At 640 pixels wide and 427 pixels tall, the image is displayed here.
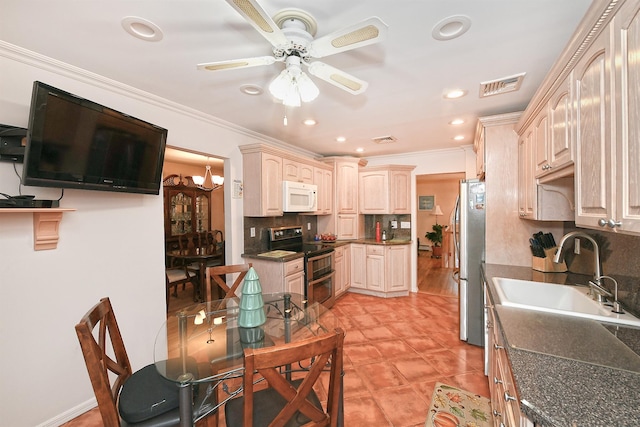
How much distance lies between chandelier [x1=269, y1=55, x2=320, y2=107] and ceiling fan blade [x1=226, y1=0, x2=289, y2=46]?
4.9 inches

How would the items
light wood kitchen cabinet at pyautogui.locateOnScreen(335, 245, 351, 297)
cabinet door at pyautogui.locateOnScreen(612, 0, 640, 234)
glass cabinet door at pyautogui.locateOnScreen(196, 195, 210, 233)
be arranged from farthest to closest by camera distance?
glass cabinet door at pyautogui.locateOnScreen(196, 195, 210, 233), light wood kitchen cabinet at pyautogui.locateOnScreen(335, 245, 351, 297), cabinet door at pyautogui.locateOnScreen(612, 0, 640, 234)

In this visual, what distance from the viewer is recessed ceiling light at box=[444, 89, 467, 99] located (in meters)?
2.25

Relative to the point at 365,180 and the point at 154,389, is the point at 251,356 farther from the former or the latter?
the point at 365,180

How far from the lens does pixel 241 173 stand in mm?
3285

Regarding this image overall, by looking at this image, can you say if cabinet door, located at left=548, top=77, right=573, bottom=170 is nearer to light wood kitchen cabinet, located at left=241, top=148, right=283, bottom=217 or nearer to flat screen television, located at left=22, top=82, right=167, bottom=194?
light wood kitchen cabinet, located at left=241, top=148, right=283, bottom=217

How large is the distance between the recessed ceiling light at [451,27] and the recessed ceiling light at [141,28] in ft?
5.11

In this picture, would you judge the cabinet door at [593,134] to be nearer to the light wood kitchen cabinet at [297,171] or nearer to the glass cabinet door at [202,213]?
the light wood kitchen cabinet at [297,171]

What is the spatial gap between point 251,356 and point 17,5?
6.63 feet

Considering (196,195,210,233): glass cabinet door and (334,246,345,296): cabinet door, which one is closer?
(334,246,345,296): cabinet door

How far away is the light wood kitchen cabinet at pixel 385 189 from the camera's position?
4.57m

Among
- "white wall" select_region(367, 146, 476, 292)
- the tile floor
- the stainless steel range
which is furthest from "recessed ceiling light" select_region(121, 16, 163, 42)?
"white wall" select_region(367, 146, 476, 292)

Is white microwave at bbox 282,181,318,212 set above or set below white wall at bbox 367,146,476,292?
below

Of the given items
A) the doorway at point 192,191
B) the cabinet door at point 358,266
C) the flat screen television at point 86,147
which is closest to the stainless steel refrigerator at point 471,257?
the cabinet door at point 358,266

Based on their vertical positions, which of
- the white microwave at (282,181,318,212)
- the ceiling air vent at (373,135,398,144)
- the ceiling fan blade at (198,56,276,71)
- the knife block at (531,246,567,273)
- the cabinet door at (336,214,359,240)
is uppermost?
the ceiling air vent at (373,135,398,144)
